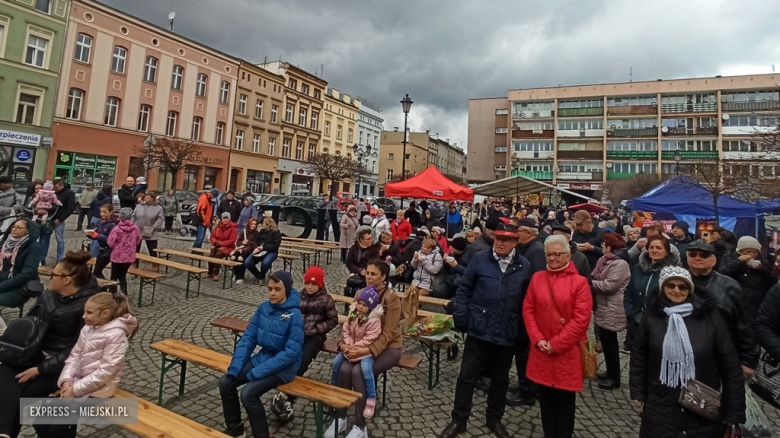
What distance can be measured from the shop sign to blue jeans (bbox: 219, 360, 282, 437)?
1142 inches

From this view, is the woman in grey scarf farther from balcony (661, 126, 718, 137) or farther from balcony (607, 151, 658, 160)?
balcony (661, 126, 718, 137)

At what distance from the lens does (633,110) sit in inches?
2020

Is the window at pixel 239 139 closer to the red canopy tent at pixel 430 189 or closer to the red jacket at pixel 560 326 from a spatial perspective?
the red canopy tent at pixel 430 189

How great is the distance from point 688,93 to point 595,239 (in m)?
59.3

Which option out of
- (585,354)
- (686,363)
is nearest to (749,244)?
(585,354)

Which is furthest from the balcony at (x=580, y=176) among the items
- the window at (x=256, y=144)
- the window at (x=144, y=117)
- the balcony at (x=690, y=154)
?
the window at (x=144, y=117)

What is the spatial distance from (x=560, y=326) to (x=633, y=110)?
60.3 meters

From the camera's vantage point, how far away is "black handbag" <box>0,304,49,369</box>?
2559mm

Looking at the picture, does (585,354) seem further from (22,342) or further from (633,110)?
(633,110)

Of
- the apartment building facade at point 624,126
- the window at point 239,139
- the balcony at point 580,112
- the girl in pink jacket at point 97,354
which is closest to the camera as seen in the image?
the girl in pink jacket at point 97,354

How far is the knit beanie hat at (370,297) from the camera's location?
350 centimetres

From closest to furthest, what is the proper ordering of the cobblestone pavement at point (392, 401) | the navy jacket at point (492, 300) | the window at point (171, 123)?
the navy jacket at point (492, 300) < the cobblestone pavement at point (392, 401) < the window at point (171, 123)

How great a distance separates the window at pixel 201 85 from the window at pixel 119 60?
18.4 ft

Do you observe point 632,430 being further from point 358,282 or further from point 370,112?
point 370,112
